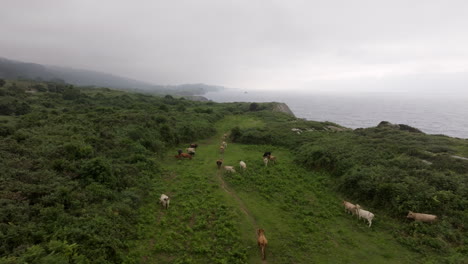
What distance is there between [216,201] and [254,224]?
300 centimetres

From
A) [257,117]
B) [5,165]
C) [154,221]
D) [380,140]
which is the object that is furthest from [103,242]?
[257,117]

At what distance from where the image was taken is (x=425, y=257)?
890 centimetres

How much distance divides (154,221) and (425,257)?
12.8 meters

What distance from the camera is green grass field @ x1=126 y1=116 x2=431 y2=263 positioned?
30.2 feet

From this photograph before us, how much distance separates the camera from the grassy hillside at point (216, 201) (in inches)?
342

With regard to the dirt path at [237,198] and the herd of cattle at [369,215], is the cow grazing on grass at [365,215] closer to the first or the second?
the herd of cattle at [369,215]

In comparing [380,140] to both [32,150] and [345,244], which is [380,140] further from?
[32,150]

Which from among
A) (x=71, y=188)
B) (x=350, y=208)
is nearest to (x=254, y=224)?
(x=350, y=208)

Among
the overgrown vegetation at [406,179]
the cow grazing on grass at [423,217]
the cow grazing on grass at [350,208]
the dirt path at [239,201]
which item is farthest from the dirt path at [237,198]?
the cow grazing on grass at [423,217]

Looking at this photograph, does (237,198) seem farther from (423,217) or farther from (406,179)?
(406,179)

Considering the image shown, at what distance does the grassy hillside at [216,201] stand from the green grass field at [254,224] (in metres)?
0.06

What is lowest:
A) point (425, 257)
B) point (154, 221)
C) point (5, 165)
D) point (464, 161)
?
point (154, 221)

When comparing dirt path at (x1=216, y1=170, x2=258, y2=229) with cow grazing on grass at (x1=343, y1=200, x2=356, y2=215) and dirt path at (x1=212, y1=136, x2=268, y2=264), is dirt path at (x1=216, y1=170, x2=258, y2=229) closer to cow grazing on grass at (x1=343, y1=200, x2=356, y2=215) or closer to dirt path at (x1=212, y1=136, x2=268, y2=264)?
dirt path at (x1=212, y1=136, x2=268, y2=264)

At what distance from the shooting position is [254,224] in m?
11.4
